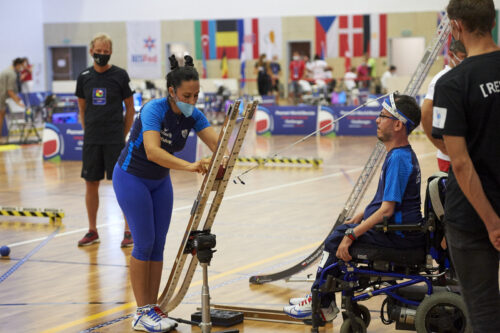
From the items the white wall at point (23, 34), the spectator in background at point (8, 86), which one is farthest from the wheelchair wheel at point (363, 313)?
the white wall at point (23, 34)

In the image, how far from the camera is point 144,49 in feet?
119

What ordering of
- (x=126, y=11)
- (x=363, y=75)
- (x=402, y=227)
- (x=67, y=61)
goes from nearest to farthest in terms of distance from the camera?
(x=402, y=227) → (x=363, y=75) → (x=126, y=11) → (x=67, y=61)

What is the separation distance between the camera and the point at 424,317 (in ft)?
14.4

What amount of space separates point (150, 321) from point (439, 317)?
173cm

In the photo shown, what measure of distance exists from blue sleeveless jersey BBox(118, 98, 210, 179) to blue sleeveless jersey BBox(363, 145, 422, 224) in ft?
3.85

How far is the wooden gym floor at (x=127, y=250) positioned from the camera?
5570 mm

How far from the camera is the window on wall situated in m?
37.6

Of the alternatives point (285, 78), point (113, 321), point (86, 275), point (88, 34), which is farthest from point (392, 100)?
point (88, 34)

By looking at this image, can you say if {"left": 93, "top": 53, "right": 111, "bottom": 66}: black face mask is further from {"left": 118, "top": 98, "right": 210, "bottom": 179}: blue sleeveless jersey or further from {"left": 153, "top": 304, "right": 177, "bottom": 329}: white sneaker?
{"left": 153, "top": 304, "right": 177, "bottom": 329}: white sneaker

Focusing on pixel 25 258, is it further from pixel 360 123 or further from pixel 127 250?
pixel 360 123

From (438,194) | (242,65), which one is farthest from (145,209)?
(242,65)

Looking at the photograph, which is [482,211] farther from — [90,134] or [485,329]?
[90,134]

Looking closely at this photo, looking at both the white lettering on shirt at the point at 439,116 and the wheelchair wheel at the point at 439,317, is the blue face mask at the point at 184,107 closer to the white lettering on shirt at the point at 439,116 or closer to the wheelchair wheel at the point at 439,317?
the wheelchair wheel at the point at 439,317

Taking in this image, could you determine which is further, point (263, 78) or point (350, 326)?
point (263, 78)
